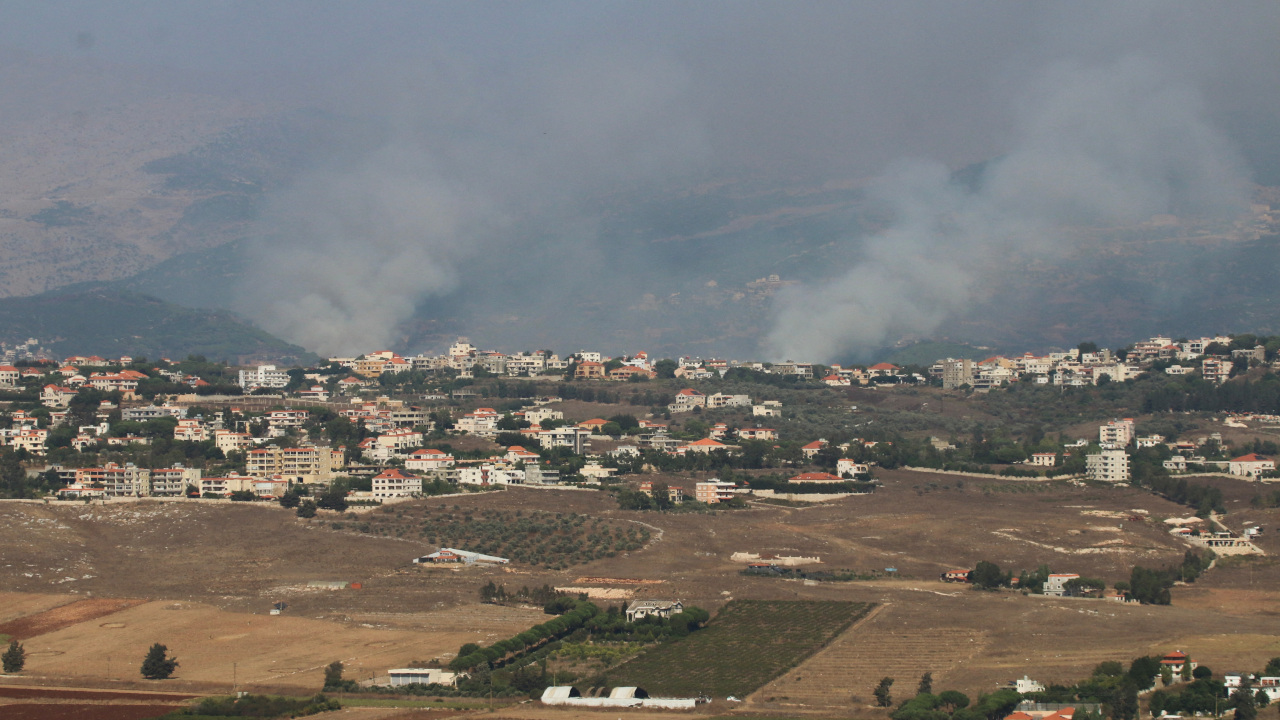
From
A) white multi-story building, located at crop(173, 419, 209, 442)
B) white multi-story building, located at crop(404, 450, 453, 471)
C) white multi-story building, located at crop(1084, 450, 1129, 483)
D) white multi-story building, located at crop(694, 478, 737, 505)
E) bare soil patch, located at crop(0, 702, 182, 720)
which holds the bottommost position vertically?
bare soil patch, located at crop(0, 702, 182, 720)

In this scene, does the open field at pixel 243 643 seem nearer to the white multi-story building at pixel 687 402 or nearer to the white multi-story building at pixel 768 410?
the white multi-story building at pixel 768 410

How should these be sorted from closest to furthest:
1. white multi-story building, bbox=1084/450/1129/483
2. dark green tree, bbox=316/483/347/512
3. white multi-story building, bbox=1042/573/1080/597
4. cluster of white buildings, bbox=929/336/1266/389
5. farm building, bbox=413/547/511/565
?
white multi-story building, bbox=1042/573/1080/597, farm building, bbox=413/547/511/565, dark green tree, bbox=316/483/347/512, white multi-story building, bbox=1084/450/1129/483, cluster of white buildings, bbox=929/336/1266/389

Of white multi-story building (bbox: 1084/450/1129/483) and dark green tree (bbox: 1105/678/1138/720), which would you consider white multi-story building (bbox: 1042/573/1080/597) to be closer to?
dark green tree (bbox: 1105/678/1138/720)

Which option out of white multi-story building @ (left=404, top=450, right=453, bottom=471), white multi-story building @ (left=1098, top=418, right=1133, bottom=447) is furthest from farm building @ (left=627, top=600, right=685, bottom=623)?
white multi-story building @ (left=1098, top=418, right=1133, bottom=447)

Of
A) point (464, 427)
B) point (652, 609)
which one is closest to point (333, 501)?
point (652, 609)

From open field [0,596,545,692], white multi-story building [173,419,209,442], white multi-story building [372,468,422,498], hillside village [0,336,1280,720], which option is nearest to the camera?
open field [0,596,545,692]

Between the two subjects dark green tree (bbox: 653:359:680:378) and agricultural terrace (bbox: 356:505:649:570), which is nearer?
agricultural terrace (bbox: 356:505:649:570)

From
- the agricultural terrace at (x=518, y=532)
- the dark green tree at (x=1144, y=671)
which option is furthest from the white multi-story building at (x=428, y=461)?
the dark green tree at (x=1144, y=671)
